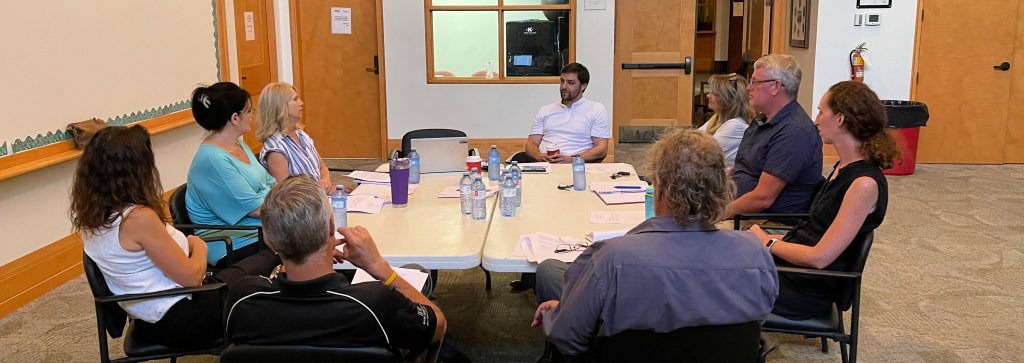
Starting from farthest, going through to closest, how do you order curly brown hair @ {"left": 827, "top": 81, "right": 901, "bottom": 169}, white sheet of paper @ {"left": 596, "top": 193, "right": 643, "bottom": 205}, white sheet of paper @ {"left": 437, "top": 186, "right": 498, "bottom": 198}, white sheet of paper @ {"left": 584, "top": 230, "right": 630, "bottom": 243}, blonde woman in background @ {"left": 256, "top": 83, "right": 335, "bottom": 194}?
1. blonde woman in background @ {"left": 256, "top": 83, "right": 335, "bottom": 194}
2. white sheet of paper @ {"left": 437, "top": 186, "right": 498, "bottom": 198}
3. white sheet of paper @ {"left": 596, "top": 193, "right": 643, "bottom": 205}
4. white sheet of paper @ {"left": 584, "top": 230, "right": 630, "bottom": 243}
5. curly brown hair @ {"left": 827, "top": 81, "right": 901, "bottom": 169}

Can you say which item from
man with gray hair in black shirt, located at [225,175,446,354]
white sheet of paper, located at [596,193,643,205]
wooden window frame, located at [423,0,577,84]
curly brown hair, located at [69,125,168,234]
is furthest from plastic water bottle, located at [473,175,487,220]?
wooden window frame, located at [423,0,577,84]

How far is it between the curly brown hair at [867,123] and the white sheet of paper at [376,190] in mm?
1796

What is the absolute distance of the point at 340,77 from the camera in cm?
801

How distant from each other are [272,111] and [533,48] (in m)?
4.22

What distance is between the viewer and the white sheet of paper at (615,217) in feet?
10.1

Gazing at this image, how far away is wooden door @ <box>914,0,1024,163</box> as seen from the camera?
7.57 metres

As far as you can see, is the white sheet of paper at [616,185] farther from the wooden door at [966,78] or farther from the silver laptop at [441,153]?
the wooden door at [966,78]

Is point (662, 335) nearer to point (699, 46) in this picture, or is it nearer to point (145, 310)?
point (145, 310)

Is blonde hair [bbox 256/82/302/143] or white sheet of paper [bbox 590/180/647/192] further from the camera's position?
blonde hair [bbox 256/82/302/143]

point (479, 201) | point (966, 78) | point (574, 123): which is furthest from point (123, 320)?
point (966, 78)

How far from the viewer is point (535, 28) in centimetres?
768

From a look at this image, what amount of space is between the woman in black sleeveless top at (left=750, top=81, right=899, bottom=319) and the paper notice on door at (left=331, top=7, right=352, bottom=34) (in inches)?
226

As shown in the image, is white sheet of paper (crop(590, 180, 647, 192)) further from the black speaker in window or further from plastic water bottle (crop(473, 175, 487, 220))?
the black speaker in window

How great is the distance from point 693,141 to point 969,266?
3329 mm
